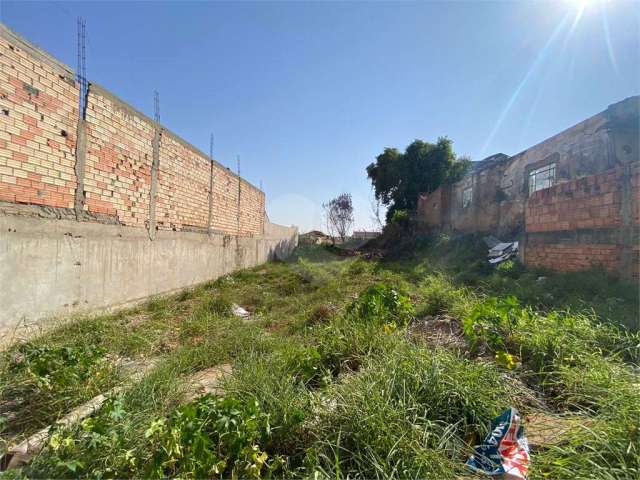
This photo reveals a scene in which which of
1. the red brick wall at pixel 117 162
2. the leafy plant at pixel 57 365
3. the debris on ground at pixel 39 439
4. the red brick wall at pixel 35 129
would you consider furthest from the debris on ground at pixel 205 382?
the red brick wall at pixel 117 162

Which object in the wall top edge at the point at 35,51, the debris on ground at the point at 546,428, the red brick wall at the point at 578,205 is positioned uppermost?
the wall top edge at the point at 35,51

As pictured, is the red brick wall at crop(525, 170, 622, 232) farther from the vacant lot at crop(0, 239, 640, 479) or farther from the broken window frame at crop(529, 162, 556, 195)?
the vacant lot at crop(0, 239, 640, 479)

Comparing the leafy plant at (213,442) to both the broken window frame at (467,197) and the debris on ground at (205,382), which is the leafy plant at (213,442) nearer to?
the debris on ground at (205,382)

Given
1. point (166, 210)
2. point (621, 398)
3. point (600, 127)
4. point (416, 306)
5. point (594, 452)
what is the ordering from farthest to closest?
point (600, 127), point (166, 210), point (416, 306), point (621, 398), point (594, 452)

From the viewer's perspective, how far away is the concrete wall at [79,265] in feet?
9.18

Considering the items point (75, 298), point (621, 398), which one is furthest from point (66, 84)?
point (621, 398)

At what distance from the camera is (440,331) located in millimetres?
2975

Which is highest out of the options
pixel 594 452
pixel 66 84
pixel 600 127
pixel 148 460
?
pixel 600 127

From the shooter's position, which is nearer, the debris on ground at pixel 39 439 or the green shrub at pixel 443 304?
the debris on ground at pixel 39 439

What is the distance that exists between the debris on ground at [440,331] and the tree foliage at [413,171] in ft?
49.2

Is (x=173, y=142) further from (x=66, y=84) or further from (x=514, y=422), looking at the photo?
(x=514, y=422)

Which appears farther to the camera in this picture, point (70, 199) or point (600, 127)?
point (600, 127)

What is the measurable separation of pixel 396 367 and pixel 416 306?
2221 millimetres

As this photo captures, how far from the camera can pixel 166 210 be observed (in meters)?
5.30
